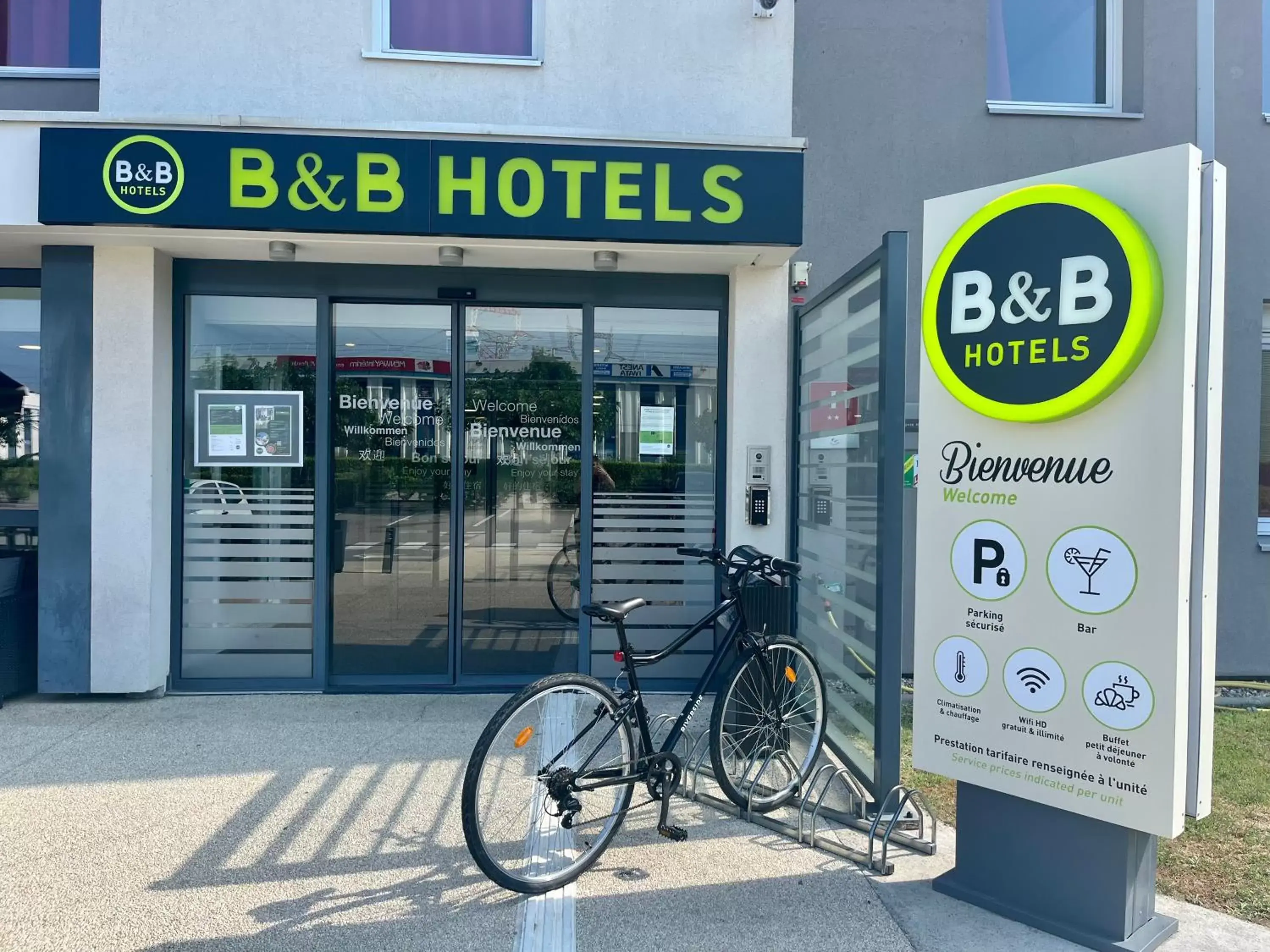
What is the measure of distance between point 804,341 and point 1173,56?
3781 mm

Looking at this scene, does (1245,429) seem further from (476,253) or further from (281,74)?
(281,74)

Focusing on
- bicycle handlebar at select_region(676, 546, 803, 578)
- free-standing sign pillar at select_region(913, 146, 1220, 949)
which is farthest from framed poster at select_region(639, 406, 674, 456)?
free-standing sign pillar at select_region(913, 146, 1220, 949)

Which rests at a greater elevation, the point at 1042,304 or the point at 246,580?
the point at 1042,304

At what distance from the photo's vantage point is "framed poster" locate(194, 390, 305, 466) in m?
5.68

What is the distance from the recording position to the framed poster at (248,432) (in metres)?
5.68

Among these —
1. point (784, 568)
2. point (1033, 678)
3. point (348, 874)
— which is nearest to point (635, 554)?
point (784, 568)

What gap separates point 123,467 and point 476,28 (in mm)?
3540

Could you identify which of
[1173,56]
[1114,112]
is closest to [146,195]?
[1114,112]

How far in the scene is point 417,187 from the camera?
4793 millimetres

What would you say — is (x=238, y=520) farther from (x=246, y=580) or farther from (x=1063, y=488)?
(x=1063, y=488)

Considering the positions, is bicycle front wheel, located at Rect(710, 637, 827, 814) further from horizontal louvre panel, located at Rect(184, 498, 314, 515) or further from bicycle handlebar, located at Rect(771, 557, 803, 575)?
horizontal louvre panel, located at Rect(184, 498, 314, 515)

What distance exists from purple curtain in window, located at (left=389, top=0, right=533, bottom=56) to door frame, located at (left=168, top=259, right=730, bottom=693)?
1400 mm

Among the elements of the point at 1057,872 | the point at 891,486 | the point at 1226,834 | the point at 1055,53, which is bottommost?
the point at 1226,834

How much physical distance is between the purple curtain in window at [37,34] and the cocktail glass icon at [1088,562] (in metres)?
7.10
